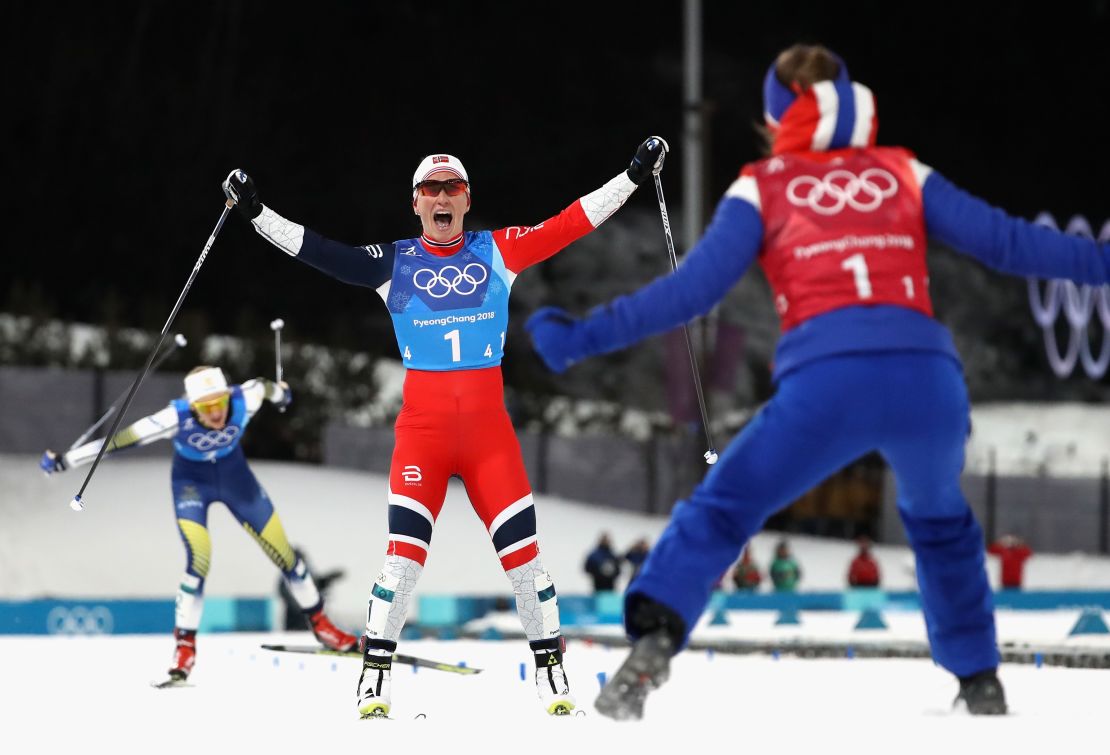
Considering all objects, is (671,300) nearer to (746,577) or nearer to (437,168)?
(437,168)

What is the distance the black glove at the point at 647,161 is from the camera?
6.96 m

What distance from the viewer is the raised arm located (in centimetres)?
671

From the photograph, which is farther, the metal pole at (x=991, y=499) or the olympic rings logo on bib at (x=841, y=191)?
the metal pole at (x=991, y=499)

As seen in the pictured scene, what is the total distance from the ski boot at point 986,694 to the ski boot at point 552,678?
168cm

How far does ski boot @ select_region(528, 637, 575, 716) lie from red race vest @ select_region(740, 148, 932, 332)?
214 centimetres

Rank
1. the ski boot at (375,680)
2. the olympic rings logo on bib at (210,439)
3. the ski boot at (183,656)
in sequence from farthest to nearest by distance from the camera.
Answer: the olympic rings logo on bib at (210,439), the ski boot at (183,656), the ski boot at (375,680)

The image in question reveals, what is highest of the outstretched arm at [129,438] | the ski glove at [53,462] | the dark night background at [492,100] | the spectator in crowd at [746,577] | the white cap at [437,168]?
the dark night background at [492,100]

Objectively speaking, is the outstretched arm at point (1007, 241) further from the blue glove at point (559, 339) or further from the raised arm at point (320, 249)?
the raised arm at point (320, 249)

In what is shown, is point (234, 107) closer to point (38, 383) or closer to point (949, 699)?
point (38, 383)

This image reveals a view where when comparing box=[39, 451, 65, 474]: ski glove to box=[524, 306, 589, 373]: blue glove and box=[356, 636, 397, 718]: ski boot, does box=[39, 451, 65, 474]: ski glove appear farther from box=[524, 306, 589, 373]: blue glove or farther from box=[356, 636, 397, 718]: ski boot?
box=[524, 306, 589, 373]: blue glove

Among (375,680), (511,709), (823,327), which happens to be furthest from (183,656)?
(823,327)

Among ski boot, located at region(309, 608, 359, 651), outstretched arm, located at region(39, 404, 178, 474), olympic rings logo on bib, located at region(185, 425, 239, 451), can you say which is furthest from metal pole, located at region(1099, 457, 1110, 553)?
outstretched arm, located at region(39, 404, 178, 474)

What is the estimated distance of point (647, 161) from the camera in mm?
6992

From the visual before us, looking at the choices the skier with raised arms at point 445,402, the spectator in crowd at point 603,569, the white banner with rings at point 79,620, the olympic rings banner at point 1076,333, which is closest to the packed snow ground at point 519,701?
the skier with raised arms at point 445,402
